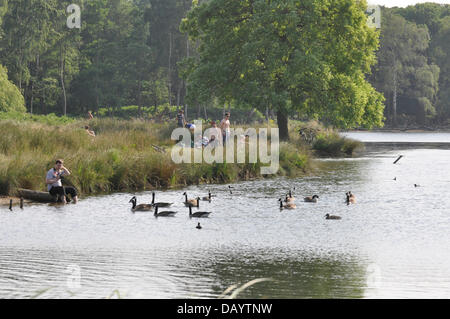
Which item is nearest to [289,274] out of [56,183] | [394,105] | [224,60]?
[56,183]

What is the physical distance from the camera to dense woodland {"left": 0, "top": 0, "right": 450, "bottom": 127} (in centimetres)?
4041

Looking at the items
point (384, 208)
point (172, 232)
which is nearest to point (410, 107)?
point (384, 208)

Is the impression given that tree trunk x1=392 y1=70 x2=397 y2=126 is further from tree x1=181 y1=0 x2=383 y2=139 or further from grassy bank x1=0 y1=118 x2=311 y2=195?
grassy bank x1=0 y1=118 x2=311 y2=195

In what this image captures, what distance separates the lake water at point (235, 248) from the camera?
1166 centimetres

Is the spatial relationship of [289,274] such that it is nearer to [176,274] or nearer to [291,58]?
[176,274]

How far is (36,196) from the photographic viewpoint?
22.4 metres

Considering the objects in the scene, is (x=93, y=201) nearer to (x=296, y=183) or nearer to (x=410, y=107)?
(x=296, y=183)

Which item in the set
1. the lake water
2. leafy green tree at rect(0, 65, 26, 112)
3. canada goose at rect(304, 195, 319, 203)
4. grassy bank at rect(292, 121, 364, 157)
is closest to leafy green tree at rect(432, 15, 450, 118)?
grassy bank at rect(292, 121, 364, 157)

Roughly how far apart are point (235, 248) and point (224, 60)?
91.0 ft

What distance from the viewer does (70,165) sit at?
2469cm

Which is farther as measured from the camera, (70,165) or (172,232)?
(70,165)

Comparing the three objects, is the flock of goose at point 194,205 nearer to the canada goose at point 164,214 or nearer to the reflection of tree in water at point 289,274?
the canada goose at point 164,214
